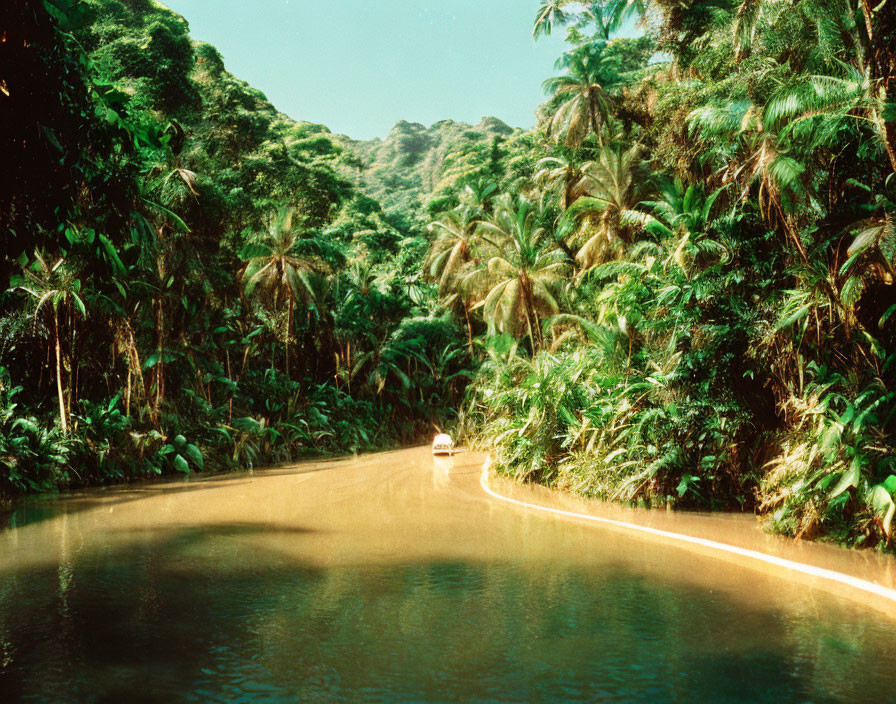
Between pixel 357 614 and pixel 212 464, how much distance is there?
694 inches

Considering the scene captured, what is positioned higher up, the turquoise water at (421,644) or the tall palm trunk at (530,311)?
the tall palm trunk at (530,311)

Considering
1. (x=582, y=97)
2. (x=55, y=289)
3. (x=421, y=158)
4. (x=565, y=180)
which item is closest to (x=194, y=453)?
(x=55, y=289)

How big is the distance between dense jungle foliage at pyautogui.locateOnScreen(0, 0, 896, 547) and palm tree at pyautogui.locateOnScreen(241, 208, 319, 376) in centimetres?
12

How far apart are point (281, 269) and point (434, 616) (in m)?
24.2

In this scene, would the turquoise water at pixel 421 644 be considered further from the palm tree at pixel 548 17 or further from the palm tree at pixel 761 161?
the palm tree at pixel 548 17

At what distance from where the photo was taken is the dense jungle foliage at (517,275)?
7742 mm

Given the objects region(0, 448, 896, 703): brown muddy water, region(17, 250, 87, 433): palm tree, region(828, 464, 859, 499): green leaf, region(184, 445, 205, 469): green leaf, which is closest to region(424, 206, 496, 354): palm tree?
region(184, 445, 205, 469): green leaf

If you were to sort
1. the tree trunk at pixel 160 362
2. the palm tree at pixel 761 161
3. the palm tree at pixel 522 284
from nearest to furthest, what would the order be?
the palm tree at pixel 761 161, the tree trunk at pixel 160 362, the palm tree at pixel 522 284

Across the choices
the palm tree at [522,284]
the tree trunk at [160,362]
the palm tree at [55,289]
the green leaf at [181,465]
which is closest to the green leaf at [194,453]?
the green leaf at [181,465]

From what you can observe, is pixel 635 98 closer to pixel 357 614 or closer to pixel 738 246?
pixel 738 246

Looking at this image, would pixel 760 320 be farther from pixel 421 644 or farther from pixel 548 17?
pixel 548 17

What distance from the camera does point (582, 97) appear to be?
32.9 m

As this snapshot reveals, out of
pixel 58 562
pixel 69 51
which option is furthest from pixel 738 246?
pixel 58 562

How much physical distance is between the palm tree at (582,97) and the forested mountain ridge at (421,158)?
11950 mm
